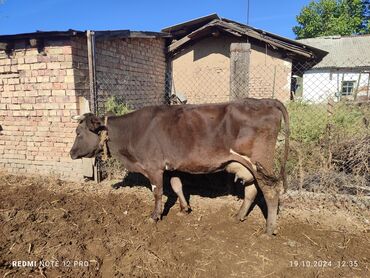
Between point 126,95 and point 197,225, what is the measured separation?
15.2ft

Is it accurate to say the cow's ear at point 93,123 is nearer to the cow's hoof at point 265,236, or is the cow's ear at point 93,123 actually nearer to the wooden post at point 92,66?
the wooden post at point 92,66

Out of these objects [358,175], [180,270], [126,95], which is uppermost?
[126,95]

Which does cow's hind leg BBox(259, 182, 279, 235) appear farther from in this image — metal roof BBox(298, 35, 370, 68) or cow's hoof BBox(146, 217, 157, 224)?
metal roof BBox(298, 35, 370, 68)

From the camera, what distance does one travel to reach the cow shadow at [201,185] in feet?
17.3

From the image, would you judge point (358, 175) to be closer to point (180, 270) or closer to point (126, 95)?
point (180, 270)

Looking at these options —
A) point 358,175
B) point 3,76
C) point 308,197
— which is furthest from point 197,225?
point 3,76

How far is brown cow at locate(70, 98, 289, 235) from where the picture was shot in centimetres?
396

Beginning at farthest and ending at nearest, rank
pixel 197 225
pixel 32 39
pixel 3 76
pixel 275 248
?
pixel 3 76, pixel 32 39, pixel 197 225, pixel 275 248

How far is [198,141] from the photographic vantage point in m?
4.25

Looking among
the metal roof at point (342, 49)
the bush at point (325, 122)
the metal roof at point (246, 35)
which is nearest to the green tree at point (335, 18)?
the metal roof at point (342, 49)

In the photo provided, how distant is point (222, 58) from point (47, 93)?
19.4ft

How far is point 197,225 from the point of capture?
170 inches

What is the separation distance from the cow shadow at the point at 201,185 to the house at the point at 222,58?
13.8 feet

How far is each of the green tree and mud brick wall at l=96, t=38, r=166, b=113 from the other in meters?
36.9
